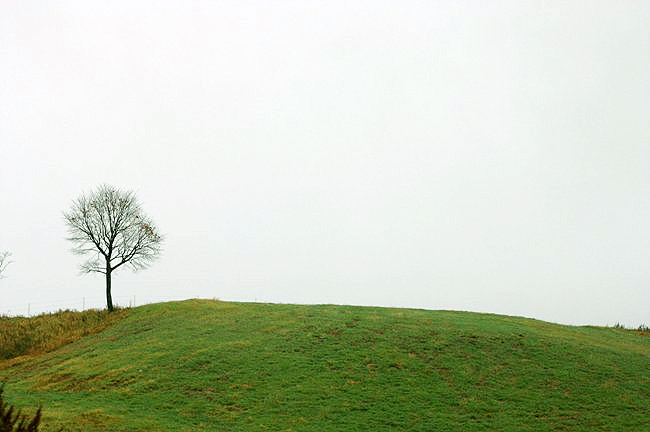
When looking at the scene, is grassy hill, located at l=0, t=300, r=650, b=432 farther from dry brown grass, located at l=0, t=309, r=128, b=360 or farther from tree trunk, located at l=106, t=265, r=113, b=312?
tree trunk, located at l=106, t=265, r=113, b=312

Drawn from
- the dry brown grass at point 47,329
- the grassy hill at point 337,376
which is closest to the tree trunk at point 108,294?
the dry brown grass at point 47,329

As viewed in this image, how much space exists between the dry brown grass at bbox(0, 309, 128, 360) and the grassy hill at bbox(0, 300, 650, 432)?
301 centimetres

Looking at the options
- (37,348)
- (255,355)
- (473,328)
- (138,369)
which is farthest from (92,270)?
(473,328)

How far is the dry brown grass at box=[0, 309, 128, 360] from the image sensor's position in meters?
46.9

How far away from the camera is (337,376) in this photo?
101 feet

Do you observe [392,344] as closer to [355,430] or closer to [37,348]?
[355,430]

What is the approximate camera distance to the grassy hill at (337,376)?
25.9 metres

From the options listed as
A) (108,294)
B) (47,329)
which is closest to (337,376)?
(108,294)

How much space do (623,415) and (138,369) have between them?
27438mm

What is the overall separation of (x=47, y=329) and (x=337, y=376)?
33.7 metres

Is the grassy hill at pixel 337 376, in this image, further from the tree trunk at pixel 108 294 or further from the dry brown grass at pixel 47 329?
the tree trunk at pixel 108 294

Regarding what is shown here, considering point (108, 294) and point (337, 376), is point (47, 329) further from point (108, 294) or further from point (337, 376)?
point (337, 376)

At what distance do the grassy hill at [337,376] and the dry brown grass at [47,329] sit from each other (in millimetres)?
3006

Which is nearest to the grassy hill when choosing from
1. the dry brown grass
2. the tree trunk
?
the dry brown grass
